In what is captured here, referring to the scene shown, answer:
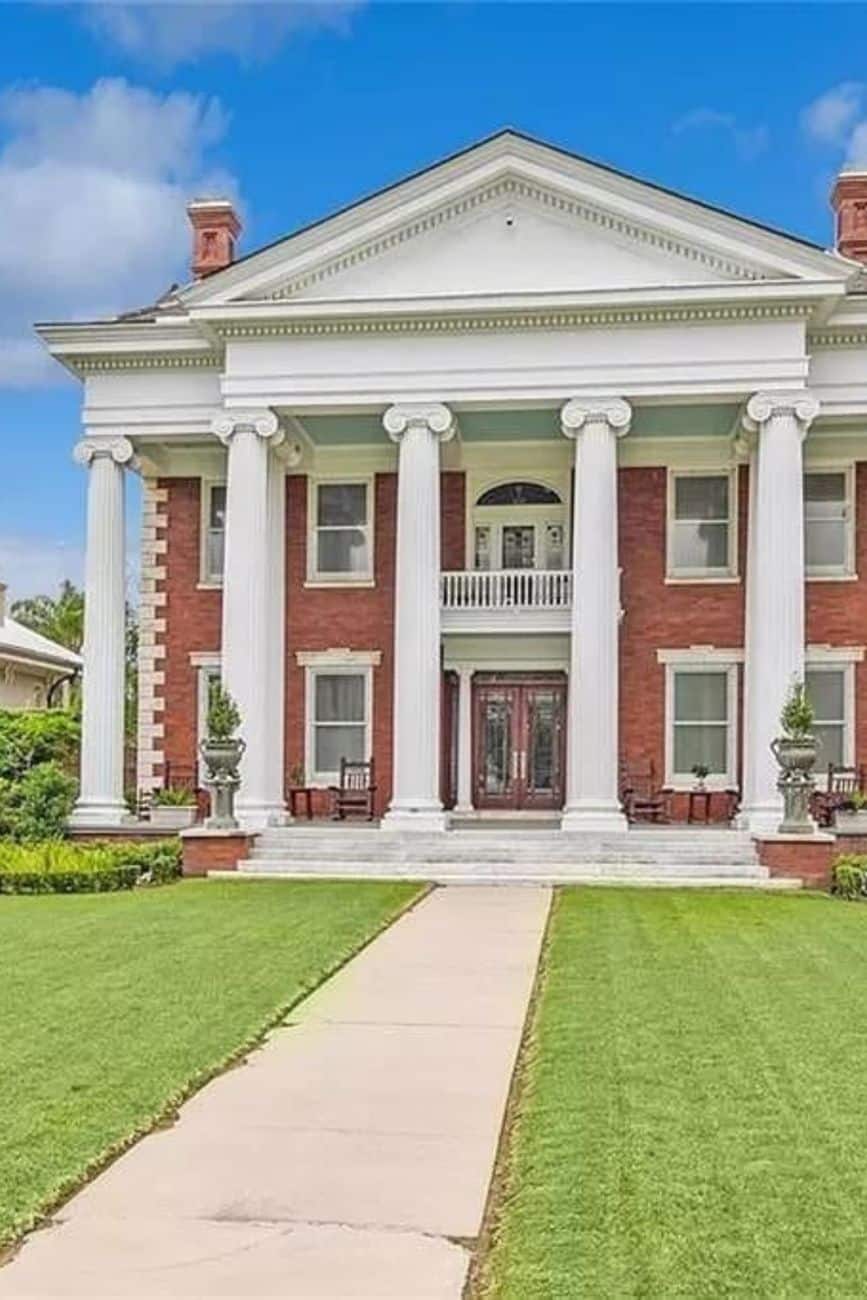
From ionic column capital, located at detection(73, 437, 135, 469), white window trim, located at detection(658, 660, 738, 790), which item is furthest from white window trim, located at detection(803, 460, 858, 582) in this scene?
ionic column capital, located at detection(73, 437, 135, 469)

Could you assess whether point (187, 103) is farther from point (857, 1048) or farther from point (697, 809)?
point (857, 1048)

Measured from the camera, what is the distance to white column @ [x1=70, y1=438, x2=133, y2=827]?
2300 cm

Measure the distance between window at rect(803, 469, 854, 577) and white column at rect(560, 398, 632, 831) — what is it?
446 cm

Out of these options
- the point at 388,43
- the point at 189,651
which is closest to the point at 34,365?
the point at 189,651

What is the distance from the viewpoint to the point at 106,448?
23281mm

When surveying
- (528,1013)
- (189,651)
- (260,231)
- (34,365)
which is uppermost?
(34,365)

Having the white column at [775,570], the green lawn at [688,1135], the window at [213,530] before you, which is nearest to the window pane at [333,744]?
the window at [213,530]

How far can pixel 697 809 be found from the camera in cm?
2406

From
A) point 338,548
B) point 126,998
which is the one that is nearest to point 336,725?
point 338,548

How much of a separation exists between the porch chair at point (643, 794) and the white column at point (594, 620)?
245 cm

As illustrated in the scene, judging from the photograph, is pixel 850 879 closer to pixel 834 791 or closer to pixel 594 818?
pixel 594 818

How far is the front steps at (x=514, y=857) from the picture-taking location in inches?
749

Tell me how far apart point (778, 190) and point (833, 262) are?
9626mm

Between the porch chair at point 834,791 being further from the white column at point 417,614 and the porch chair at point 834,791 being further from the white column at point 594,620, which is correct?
the white column at point 417,614
